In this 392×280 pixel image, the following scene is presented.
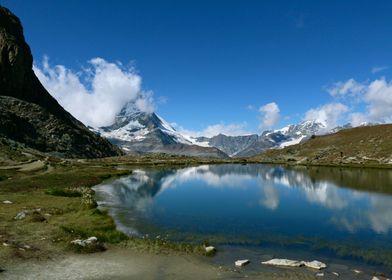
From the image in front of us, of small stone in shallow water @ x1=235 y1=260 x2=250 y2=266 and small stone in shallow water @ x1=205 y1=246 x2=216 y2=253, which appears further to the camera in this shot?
small stone in shallow water @ x1=205 y1=246 x2=216 y2=253

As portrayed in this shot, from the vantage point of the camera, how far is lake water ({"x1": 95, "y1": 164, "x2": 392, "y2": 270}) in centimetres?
4128

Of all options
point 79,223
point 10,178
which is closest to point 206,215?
point 79,223

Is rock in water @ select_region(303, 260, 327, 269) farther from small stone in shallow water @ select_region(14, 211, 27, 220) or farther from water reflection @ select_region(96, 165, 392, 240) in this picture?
small stone in shallow water @ select_region(14, 211, 27, 220)

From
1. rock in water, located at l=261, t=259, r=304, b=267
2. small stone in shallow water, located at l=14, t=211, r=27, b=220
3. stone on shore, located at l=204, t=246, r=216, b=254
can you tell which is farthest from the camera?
small stone in shallow water, located at l=14, t=211, r=27, b=220

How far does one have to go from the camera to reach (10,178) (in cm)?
9012

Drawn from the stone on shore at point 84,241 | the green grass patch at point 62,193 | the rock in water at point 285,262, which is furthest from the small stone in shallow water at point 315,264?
the green grass patch at point 62,193

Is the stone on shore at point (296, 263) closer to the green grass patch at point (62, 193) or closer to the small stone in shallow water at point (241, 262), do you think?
the small stone in shallow water at point (241, 262)

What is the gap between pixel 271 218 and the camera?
56594mm

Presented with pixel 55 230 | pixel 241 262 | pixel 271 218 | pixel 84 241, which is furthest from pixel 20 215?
pixel 271 218

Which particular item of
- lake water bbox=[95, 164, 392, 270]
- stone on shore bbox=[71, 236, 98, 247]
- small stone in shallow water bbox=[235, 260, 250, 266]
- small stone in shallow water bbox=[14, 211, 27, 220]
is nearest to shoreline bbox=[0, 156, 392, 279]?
small stone in shallow water bbox=[14, 211, 27, 220]

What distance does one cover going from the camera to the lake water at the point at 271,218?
4128 cm

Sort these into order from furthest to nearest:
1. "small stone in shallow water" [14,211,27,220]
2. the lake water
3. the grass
Result: "small stone in shallow water" [14,211,27,220] < the lake water < the grass

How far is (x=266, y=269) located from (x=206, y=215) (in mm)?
28477

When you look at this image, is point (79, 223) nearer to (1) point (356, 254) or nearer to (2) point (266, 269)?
(2) point (266, 269)
